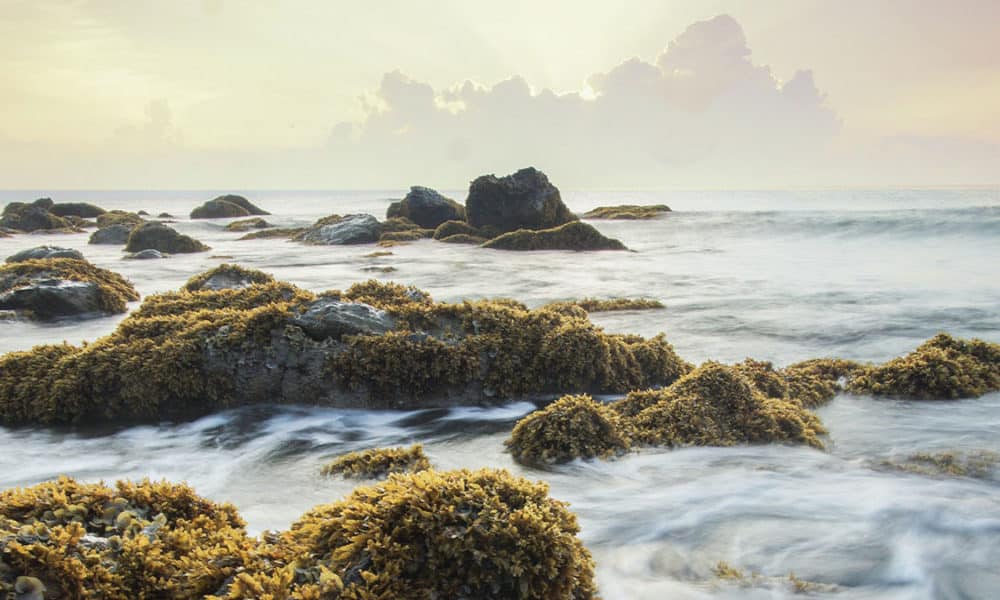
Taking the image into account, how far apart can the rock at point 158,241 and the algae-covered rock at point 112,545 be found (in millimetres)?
19345

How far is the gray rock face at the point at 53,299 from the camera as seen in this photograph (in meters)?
8.53

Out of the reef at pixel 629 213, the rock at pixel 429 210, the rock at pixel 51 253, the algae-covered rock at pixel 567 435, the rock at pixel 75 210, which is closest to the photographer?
the algae-covered rock at pixel 567 435

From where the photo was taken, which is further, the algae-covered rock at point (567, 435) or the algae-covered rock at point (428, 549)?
the algae-covered rock at point (567, 435)

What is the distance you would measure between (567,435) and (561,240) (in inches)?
622

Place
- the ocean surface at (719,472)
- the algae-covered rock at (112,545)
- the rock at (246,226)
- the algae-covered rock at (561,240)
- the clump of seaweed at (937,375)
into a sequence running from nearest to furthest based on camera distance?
the algae-covered rock at (112,545), the ocean surface at (719,472), the clump of seaweed at (937,375), the algae-covered rock at (561,240), the rock at (246,226)

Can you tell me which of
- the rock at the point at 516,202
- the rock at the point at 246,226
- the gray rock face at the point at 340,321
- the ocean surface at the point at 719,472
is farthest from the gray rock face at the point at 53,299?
the rock at the point at 246,226

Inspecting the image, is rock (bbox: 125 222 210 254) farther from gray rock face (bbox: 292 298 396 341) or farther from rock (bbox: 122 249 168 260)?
gray rock face (bbox: 292 298 396 341)

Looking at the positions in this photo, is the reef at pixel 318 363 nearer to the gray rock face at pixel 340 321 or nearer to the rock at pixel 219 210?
the gray rock face at pixel 340 321

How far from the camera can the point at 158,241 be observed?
1973cm

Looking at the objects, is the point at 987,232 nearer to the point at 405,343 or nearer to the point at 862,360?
the point at 862,360

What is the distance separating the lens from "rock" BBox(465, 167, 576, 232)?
22125 millimetres

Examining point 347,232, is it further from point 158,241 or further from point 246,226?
point 246,226

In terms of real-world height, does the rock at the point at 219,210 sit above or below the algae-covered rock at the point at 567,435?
above

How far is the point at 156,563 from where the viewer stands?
82.2 inches
